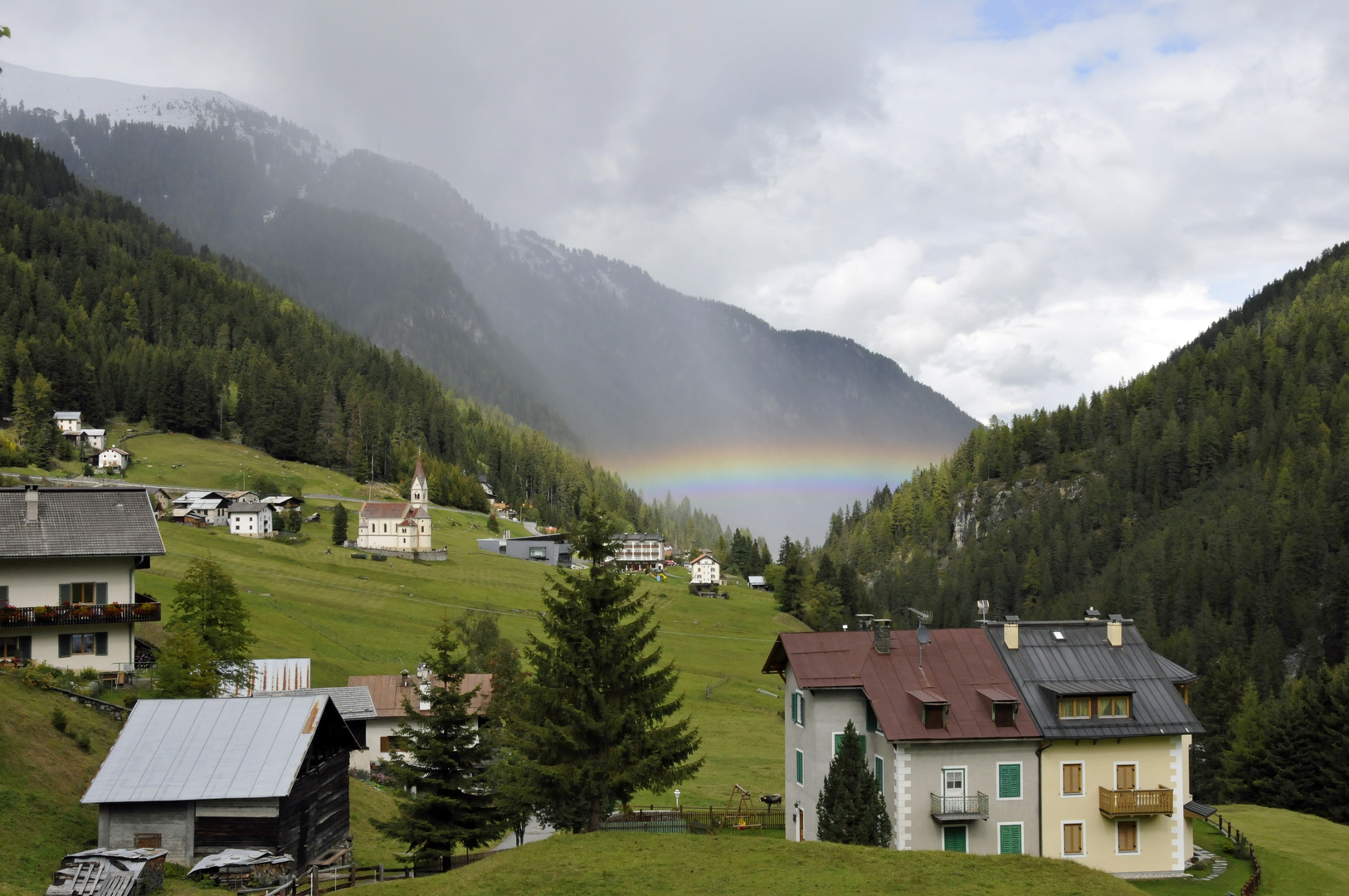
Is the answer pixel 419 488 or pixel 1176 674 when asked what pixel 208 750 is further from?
pixel 419 488

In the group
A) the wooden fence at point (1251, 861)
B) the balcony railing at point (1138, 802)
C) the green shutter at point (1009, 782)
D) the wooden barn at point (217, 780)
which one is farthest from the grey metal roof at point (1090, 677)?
the wooden barn at point (217, 780)

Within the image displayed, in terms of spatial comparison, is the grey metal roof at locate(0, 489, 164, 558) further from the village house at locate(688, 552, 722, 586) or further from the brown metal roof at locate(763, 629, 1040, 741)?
the village house at locate(688, 552, 722, 586)

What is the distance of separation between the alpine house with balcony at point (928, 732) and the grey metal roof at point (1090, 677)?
844 mm

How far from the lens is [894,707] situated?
38.3 m

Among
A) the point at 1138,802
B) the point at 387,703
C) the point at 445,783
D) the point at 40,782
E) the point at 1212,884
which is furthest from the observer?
the point at 387,703

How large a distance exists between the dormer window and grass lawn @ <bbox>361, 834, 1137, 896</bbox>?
10877 mm

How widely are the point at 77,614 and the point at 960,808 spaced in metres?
41.2

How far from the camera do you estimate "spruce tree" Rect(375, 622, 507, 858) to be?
33.7 meters

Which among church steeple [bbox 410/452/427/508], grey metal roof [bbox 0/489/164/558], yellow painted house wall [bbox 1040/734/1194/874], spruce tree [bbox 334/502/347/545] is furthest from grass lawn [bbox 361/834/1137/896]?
church steeple [bbox 410/452/427/508]

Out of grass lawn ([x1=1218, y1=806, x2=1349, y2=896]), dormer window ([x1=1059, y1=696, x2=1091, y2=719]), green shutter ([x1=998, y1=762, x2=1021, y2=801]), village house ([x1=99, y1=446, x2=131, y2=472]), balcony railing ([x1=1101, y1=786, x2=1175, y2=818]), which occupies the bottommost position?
grass lawn ([x1=1218, y1=806, x2=1349, y2=896])

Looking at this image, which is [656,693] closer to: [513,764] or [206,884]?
[513,764]

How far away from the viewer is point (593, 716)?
33.7 meters

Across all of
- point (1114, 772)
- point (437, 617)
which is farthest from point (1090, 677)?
point (437, 617)

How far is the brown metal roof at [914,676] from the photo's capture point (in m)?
37.8
